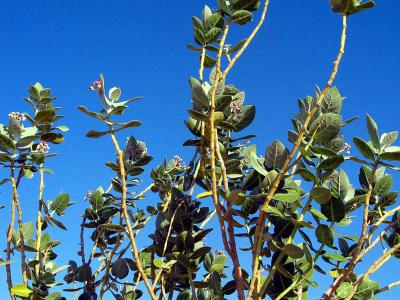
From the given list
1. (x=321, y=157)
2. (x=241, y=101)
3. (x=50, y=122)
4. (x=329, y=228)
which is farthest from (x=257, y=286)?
(x=50, y=122)

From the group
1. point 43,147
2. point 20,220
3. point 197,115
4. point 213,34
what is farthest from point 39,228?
point 213,34

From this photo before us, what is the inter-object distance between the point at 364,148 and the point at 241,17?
822mm

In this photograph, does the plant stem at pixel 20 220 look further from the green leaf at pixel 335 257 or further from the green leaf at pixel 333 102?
the green leaf at pixel 333 102

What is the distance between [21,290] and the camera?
7.84ft

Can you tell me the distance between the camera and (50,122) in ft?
9.53

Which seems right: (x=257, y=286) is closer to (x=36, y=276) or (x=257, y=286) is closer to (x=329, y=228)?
(x=329, y=228)

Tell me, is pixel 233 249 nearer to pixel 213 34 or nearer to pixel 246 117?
pixel 246 117

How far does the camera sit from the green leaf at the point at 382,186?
2355 millimetres

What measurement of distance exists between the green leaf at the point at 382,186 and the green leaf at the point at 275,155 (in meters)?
0.57

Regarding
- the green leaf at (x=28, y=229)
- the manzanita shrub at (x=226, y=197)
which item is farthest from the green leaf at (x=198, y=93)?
the green leaf at (x=28, y=229)

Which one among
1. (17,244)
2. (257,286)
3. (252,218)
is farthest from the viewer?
(17,244)

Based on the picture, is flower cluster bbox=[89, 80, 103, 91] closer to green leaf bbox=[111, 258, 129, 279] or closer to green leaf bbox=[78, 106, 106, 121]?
green leaf bbox=[78, 106, 106, 121]

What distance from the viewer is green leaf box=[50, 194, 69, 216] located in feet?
9.66

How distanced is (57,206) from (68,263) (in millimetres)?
335
